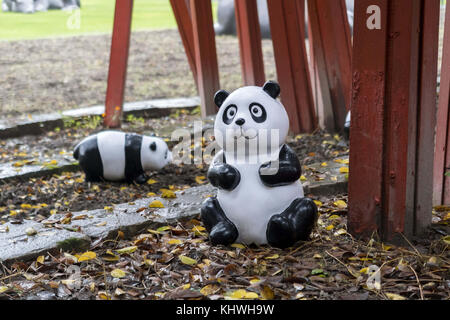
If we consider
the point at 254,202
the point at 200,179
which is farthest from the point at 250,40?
the point at 254,202

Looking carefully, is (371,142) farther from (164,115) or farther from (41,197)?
(164,115)

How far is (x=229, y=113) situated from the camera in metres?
3.22

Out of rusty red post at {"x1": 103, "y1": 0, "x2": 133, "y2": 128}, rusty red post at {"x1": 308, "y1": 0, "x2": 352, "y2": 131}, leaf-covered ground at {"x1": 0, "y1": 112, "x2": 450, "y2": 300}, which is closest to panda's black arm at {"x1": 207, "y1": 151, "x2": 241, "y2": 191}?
leaf-covered ground at {"x1": 0, "y1": 112, "x2": 450, "y2": 300}

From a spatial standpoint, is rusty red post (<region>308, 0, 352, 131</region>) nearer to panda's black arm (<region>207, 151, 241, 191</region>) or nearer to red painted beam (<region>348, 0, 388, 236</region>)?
red painted beam (<region>348, 0, 388, 236</region>)

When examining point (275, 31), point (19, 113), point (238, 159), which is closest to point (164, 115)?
point (19, 113)

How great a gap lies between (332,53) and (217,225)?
316cm

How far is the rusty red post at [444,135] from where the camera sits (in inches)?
145

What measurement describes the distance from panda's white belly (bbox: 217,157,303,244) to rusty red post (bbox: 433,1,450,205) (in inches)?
48.0

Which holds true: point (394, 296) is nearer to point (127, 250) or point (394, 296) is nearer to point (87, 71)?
point (127, 250)

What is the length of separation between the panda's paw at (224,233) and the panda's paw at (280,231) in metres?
0.21

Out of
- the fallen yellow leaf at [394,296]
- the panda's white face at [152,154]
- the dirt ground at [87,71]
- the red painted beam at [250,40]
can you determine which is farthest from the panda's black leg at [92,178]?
the fallen yellow leaf at [394,296]

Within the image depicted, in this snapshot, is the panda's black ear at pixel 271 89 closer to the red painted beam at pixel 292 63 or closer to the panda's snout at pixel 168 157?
the panda's snout at pixel 168 157

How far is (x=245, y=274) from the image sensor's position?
2.90 meters
